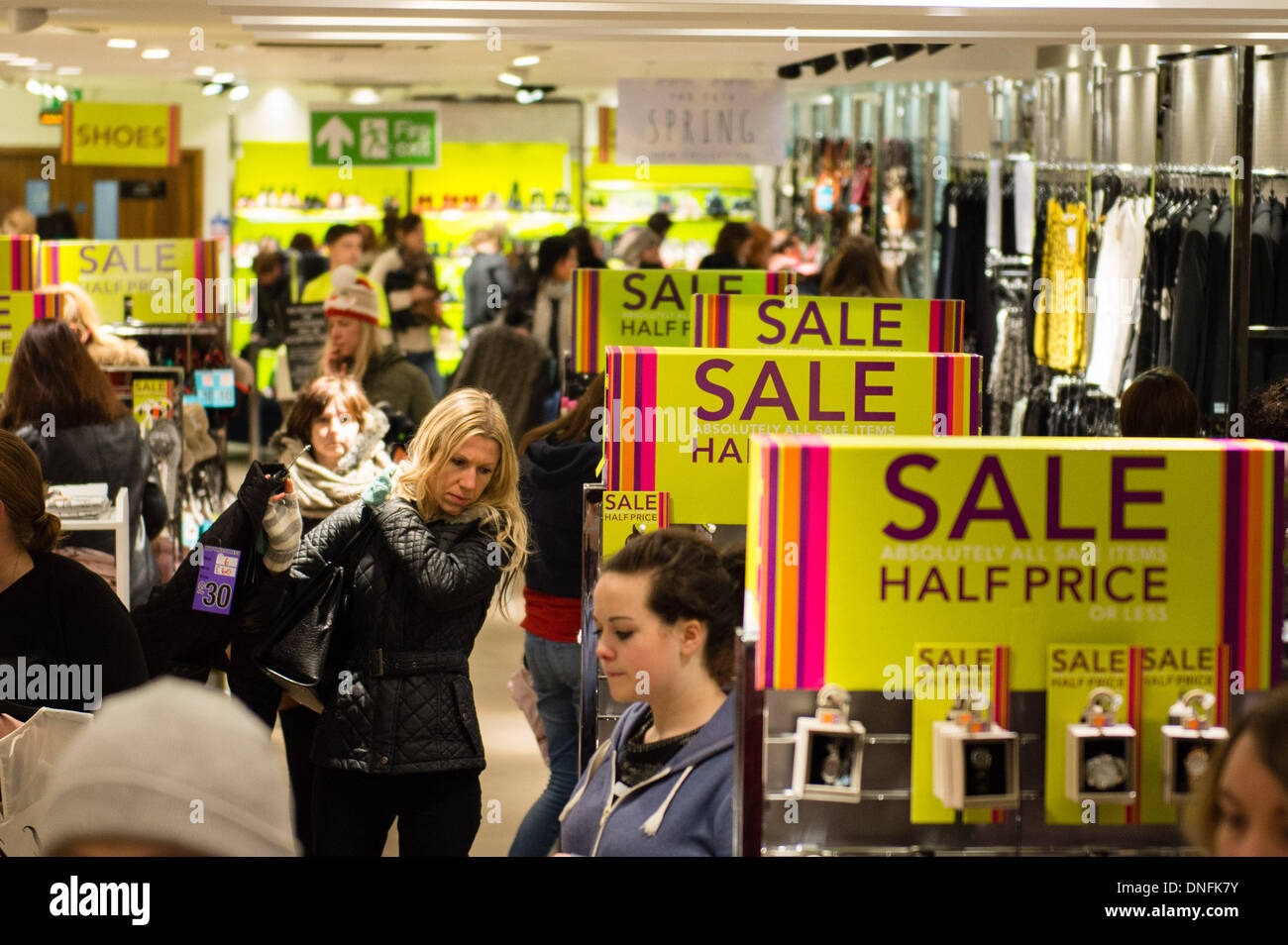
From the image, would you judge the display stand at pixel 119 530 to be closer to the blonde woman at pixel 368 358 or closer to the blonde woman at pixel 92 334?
the blonde woman at pixel 368 358

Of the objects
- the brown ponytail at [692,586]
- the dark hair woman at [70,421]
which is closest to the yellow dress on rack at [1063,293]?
the dark hair woman at [70,421]

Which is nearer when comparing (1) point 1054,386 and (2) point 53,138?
(1) point 1054,386

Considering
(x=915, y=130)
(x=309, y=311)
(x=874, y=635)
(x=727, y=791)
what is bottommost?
(x=727, y=791)

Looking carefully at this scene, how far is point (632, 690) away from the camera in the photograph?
2523 millimetres

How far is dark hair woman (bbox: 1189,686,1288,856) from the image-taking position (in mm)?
1607

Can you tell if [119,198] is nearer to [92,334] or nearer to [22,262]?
[22,262]

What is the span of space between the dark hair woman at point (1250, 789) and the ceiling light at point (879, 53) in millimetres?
7818

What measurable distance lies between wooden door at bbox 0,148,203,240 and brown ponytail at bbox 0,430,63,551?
556 inches

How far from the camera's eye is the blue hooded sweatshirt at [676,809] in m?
2.34

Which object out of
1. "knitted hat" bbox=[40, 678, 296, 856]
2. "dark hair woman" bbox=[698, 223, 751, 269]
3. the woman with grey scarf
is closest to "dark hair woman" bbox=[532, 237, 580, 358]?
"dark hair woman" bbox=[698, 223, 751, 269]

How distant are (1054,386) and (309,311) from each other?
14.3ft

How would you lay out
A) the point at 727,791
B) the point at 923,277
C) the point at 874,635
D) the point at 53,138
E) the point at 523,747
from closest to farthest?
1. the point at 874,635
2. the point at 727,791
3. the point at 523,747
4. the point at 923,277
5. the point at 53,138

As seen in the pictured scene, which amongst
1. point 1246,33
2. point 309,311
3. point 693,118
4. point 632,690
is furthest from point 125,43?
point 632,690

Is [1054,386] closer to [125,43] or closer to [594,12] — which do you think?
[594,12]
